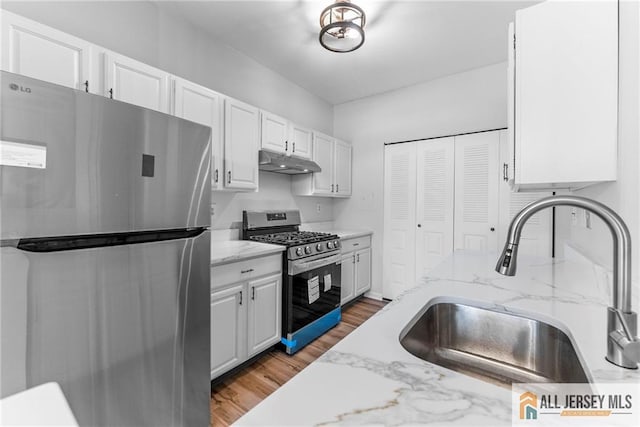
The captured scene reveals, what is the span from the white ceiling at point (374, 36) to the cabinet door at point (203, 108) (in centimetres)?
74

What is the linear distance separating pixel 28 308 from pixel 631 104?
2.29 m

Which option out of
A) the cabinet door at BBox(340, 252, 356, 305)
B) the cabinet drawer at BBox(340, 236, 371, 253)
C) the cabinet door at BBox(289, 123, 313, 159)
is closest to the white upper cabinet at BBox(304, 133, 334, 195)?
the cabinet door at BBox(289, 123, 313, 159)

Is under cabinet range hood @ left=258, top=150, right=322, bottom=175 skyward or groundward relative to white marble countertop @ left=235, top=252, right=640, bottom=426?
skyward

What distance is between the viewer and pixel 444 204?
3223mm

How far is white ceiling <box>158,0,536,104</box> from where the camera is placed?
2.15 m

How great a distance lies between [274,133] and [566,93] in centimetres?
218

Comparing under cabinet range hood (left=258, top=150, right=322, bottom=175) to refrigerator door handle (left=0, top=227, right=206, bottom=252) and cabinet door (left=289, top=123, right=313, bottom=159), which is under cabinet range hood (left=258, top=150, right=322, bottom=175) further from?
refrigerator door handle (left=0, top=227, right=206, bottom=252)

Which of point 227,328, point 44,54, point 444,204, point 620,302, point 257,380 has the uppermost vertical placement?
point 44,54

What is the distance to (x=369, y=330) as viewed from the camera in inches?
31.3

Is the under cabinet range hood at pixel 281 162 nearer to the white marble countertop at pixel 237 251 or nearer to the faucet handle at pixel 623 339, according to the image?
the white marble countertop at pixel 237 251

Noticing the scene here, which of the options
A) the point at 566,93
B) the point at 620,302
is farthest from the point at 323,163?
the point at 620,302

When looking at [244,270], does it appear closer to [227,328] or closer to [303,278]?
[227,328]

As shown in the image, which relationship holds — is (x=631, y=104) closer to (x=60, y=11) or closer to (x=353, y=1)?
(x=353, y=1)

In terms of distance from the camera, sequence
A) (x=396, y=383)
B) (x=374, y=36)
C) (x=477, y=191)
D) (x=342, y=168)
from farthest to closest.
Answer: (x=342, y=168) → (x=477, y=191) → (x=374, y=36) → (x=396, y=383)
